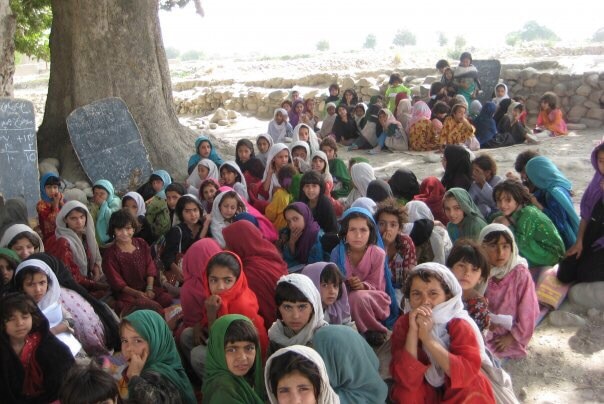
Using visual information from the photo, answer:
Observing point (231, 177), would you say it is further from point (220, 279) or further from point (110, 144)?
point (220, 279)

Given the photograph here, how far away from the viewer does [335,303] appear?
3.29 meters

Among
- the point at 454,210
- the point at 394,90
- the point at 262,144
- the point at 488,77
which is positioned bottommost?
the point at 262,144

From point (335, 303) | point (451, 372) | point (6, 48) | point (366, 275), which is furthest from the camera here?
point (6, 48)

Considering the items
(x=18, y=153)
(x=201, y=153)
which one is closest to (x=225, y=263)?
(x=18, y=153)

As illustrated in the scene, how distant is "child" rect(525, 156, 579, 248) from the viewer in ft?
14.4

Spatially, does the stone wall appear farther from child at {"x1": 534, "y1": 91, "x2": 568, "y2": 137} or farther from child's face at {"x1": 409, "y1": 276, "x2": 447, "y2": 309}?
child's face at {"x1": 409, "y1": 276, "x2": 447, "y2": 309}

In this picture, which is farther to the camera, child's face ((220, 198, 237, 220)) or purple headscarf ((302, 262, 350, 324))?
child's face ((220, 198, 237, 220))

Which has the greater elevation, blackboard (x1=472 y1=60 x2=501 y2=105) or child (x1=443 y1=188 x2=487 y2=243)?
blackboard (x1=472 y1=60 x2=501 y2=105)

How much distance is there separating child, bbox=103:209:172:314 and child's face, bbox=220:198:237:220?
68 cm

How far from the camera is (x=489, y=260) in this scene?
3.35 meters

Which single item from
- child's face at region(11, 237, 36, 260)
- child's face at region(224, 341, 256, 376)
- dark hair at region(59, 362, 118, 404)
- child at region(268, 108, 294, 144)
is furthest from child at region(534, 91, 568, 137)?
dark hair at region(59, 362, 118, 404)

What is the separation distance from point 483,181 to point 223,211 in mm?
2322

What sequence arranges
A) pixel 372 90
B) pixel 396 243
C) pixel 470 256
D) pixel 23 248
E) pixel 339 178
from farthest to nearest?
pixel 372 90 < pixel 339 178 < pixel 396 243 < pixel 23 248 < pixel 470 256

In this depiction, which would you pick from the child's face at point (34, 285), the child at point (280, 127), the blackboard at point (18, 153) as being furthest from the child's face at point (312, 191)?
the child at point (280, 127)
